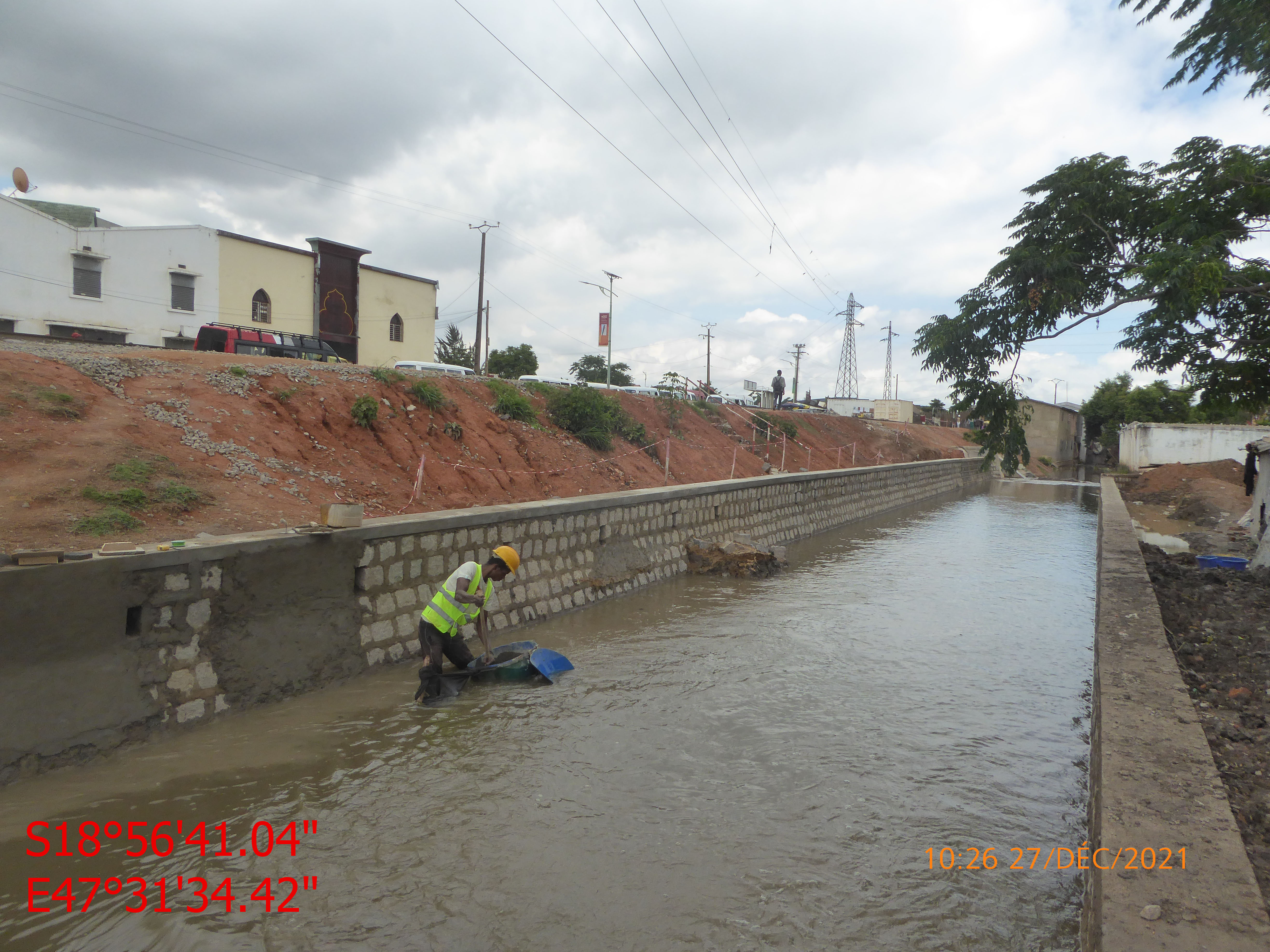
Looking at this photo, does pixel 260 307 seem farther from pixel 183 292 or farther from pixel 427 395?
pixel 427 395

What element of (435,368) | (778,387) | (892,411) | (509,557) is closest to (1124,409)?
(892,411)

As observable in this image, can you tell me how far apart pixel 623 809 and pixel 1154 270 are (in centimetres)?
722

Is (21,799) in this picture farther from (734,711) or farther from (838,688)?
(838,688)

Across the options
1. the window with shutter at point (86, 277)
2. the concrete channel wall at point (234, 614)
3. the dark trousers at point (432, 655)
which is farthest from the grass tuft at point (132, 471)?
the window with shutter at point (86, 277)

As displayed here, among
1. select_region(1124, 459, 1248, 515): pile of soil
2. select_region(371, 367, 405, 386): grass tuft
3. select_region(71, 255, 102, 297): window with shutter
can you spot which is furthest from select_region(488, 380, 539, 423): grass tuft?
select_region(71, 255, 102, 297): window with shutter

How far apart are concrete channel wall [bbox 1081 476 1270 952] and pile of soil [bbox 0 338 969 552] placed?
296 inches

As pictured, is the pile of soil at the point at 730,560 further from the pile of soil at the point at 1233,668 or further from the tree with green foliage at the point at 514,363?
the tree with green foliage at the point at 514,363

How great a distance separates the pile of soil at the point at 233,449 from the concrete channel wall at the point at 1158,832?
7.51m

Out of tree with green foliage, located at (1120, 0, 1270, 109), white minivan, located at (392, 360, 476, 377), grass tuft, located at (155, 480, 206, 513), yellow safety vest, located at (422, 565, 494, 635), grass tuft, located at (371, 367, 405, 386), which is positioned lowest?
yellow safety vest, located at (422, 565, 494, 635)

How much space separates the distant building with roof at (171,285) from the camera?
26.6 meters

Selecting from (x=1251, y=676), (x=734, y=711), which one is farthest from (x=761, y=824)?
(x=1251, y=676)

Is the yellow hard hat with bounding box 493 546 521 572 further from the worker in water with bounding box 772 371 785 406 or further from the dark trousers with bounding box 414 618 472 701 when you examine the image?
the worker in water with bounding box 772 371 785 406

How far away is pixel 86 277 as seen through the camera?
91.4 ft

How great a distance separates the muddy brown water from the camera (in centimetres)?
385
